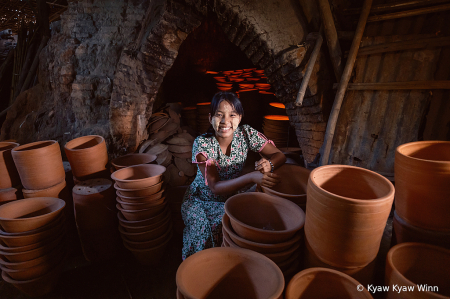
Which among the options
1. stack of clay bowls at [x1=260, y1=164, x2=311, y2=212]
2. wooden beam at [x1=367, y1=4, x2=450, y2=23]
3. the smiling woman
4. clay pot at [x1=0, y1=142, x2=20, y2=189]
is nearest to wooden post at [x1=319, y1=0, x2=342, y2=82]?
wooden beam at [x1=367, y1=4, x2=450, y2=23]

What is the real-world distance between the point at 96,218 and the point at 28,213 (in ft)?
2.47

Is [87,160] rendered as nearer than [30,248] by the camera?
No

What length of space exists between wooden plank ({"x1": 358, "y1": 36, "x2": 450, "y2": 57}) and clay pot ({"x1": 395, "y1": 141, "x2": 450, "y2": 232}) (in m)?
1.90

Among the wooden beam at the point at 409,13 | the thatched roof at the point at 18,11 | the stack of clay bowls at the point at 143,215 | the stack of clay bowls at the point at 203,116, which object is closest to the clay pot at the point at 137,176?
the stack of clay bowls at the point at 143,215

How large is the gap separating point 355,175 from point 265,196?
67 centimetres

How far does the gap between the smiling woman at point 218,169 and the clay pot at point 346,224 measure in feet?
2.68

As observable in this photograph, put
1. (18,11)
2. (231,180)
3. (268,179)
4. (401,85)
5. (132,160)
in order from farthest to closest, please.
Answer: (18,11) → (132,160) → (401,85) → (231,180) → (268,179)

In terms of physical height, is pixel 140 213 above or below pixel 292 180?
below

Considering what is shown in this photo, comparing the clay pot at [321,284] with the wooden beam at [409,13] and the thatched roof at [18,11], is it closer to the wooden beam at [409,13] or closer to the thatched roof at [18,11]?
the wooden beam at [409,13]

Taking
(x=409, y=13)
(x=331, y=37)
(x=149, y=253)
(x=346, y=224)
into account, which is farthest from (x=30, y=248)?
(x=409, y=13)

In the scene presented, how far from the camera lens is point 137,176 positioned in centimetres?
302

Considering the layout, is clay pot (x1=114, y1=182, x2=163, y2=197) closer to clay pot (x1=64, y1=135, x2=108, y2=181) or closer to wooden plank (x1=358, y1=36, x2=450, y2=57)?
clay pot (x1=64, y1=135, x2=108, y2=181)

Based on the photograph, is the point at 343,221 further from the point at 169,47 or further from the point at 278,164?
the point at 169,47

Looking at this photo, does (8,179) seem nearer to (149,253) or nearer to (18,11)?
(149,253)
